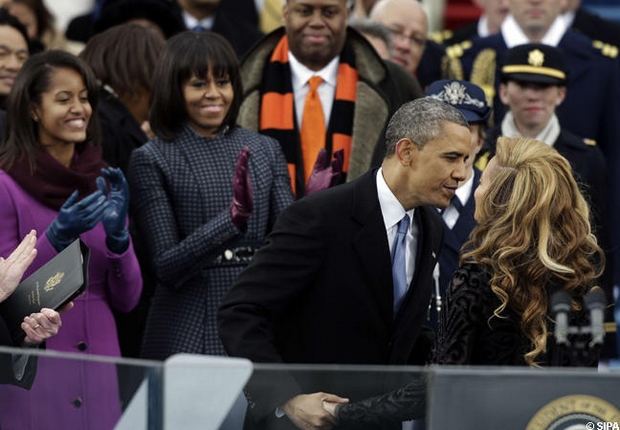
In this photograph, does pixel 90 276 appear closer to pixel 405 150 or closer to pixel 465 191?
pixel 405 150

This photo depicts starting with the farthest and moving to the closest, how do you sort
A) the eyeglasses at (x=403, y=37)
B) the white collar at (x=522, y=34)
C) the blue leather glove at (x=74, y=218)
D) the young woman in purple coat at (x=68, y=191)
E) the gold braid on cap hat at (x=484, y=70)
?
1. the eyeglasses at (x=403, y=37)
2. the white collar at (x=522, y=34)
3. the gold braid on cap hat at (x=484, y=70)
4. the young woman in purple coat at (x=68, y=191)
5. the blue leather glove at (x=74, y=218)

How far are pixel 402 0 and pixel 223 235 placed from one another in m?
3.45

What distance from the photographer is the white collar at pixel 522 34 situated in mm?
8664

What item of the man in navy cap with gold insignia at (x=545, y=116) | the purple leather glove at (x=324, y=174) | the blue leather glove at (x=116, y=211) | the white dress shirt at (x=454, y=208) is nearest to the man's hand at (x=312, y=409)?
the blue leather glove at (x=116, y=211)

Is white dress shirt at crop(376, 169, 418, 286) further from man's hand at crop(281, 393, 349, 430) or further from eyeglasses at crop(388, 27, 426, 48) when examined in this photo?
eyeglasses at crop(388, 27, 426, 48)

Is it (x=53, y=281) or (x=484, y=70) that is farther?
(x=484, y=70)

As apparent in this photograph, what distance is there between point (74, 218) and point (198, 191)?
0.75 meters

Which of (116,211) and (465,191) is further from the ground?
(465,191)

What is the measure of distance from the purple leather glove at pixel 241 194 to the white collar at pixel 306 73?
47.0 inches

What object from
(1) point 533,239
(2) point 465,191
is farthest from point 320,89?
(1) point 533,239

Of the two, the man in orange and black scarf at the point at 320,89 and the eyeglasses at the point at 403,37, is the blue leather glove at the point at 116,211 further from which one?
the eyeglasses at the point at 403,37

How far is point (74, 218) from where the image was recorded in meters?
5.72

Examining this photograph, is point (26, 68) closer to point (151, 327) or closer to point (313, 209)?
point (151, 327)

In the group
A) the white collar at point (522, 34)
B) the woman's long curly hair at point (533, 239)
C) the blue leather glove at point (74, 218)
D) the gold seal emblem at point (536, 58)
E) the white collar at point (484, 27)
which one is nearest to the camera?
the woman's long curly hair at point (533, 239)
